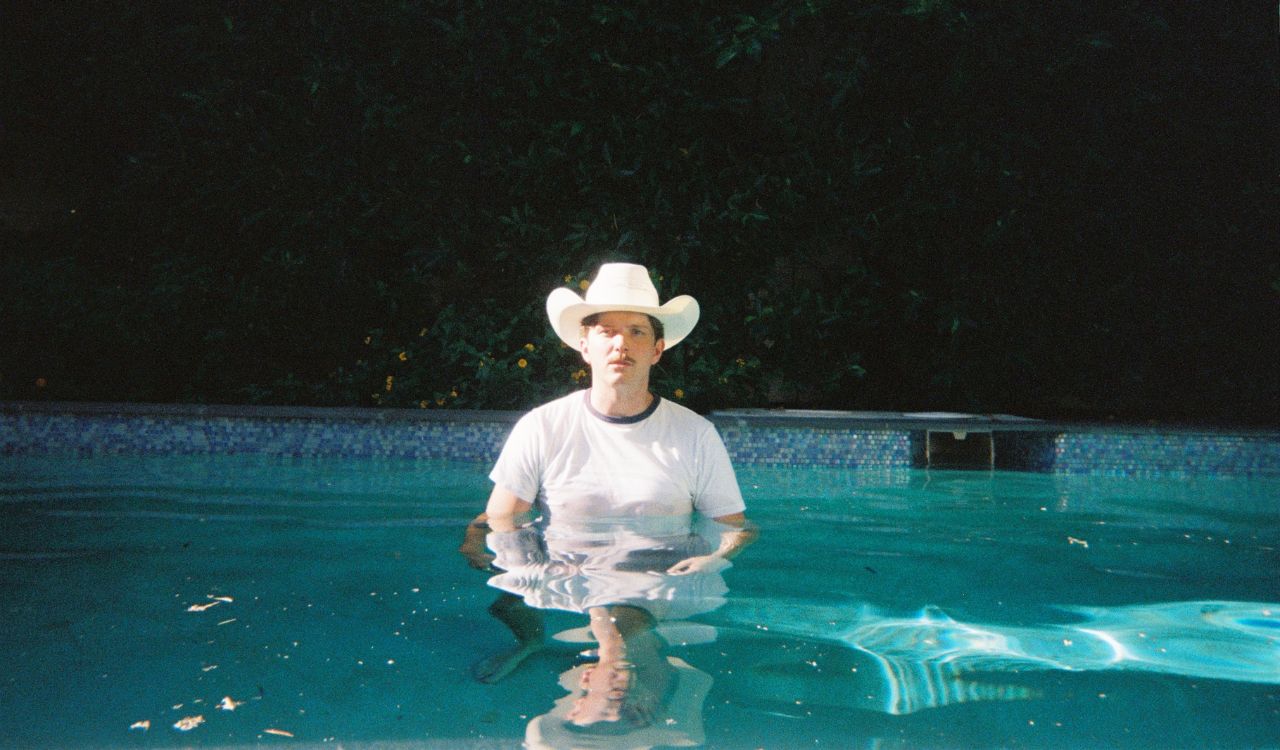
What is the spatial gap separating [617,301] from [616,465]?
49 cm

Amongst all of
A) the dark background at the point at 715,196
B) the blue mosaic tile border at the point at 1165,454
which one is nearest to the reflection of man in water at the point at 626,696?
the blue mosaic tile border at the point at 1165,454

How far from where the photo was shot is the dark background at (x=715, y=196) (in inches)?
324

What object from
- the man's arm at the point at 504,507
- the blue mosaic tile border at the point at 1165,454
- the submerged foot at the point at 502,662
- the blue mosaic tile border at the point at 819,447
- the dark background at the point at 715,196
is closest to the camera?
the submerged foot at the point at 502,662

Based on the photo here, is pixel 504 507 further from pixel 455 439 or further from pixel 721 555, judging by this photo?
pixel 455 439

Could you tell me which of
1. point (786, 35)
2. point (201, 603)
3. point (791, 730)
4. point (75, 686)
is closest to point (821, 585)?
point (791, 730)

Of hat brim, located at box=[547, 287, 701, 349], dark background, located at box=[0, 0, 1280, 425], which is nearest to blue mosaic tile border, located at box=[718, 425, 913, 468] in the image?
dark background, located at box=[0, 0, 1280, 425]

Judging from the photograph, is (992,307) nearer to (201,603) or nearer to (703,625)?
(703,625)

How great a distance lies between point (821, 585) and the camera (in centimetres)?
374

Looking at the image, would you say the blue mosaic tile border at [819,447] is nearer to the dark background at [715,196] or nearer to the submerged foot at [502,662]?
the dark background at [715,196]

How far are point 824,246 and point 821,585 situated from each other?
16.9ft

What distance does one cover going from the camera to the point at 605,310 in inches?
132

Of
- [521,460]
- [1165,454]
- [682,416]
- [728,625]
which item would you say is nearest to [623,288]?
[682,416]

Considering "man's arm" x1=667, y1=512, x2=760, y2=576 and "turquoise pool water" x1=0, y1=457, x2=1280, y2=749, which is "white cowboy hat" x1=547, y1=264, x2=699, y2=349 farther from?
"turquoise pool water" x1=0, y1=457, x2=1280, y2=749

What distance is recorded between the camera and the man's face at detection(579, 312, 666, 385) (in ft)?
10.8
